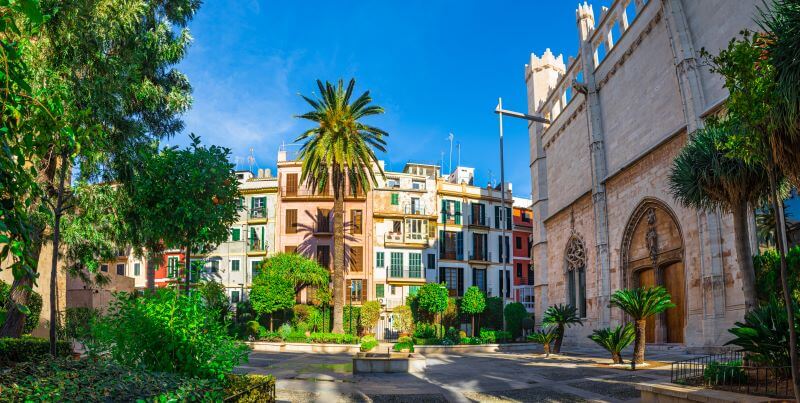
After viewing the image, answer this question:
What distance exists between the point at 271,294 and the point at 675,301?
2802 centimetres

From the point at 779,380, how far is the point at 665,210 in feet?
55.4

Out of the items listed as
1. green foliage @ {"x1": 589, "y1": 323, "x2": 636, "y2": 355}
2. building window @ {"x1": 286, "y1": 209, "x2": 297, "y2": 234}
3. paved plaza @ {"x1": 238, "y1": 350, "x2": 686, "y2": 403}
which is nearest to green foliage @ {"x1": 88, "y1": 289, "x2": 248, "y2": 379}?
paved plaza @ {"x1": 238, "y1": 350, "x2": 686, "y2": 403}

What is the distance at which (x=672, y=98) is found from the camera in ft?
81.9

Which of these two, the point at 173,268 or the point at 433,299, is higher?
the point at 173,268

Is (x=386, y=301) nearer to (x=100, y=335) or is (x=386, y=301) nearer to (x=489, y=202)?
(x=489, y=202)

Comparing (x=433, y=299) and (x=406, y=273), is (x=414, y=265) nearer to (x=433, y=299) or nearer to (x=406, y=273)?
(x=406, y=273)

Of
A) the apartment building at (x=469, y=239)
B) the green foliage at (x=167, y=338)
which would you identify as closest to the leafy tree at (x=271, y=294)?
the apartment building at (x=469, y=239)

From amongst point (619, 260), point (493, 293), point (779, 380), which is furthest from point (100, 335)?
point (493, 293)

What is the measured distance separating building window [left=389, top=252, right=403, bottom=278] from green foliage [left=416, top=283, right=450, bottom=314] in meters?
6.81

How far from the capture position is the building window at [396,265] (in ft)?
168

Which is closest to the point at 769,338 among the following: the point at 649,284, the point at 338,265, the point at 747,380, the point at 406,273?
the point at 747,380

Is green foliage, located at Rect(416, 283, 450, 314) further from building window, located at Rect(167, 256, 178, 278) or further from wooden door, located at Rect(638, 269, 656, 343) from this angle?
building window, located at Rect(167, 256, 178, 278)

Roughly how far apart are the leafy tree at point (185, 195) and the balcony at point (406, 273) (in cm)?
3211

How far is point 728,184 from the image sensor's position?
13.7 meters
